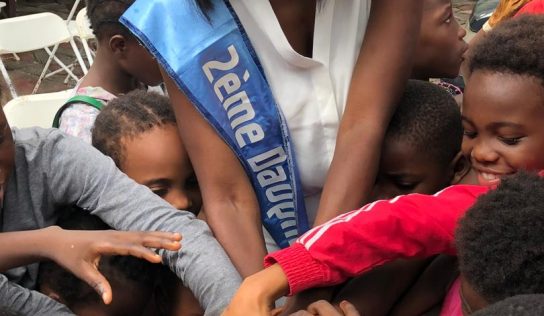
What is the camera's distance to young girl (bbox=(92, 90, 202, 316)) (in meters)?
1.75

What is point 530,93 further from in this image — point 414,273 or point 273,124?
point 273,124

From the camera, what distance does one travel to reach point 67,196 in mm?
1556

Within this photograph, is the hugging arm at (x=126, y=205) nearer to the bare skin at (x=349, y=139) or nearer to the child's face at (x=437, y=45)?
the bare skin at (x=349, y=139)

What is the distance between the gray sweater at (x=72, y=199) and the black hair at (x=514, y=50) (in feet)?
2.16

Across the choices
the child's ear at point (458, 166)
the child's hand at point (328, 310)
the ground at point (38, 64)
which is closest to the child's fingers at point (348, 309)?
the child's hand at point (328, 310)

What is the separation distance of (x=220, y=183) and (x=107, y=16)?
4.40ft

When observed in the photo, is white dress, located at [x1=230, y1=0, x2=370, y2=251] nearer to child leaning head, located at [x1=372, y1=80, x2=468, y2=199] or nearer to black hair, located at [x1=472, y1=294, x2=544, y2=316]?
child leaning head, located at [x1=372, y1=80, x2=468, y2=199]

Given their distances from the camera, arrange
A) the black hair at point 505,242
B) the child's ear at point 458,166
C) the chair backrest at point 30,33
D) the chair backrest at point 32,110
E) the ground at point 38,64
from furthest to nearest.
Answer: the ground at point 38,64 < the chair backrest at point 30,33 < the chair backrest at point 32,110 < the child's ear at point 458,166 < the black hair at point 505,242

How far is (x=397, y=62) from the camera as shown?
4.91 ft

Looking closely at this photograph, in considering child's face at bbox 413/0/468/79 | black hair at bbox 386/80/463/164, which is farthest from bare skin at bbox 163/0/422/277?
child's face at bbox 413/0/468/79

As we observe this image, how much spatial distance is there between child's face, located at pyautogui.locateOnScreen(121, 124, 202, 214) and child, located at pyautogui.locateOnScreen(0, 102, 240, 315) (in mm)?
189

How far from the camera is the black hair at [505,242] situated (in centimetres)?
105

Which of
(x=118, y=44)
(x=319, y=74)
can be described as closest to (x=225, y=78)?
(x=319, y=74)

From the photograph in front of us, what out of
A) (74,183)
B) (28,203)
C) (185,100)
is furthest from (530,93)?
(28,203)
